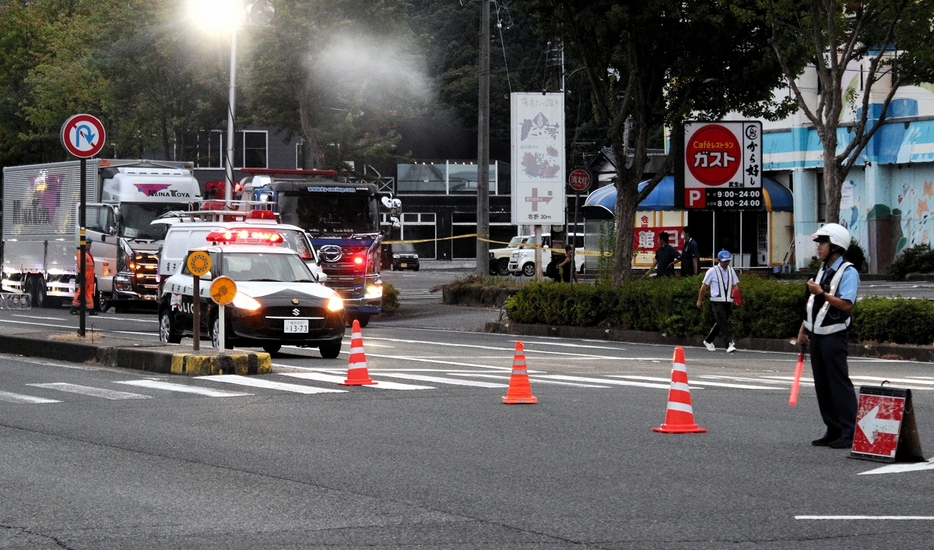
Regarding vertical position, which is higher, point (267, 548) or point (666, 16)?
point (666, 16)

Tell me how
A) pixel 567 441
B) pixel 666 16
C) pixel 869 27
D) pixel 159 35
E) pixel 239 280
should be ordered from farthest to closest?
pixel 159 35
pixel 666 16
pixel 869 27
pixel 239 280
pixel 567 441

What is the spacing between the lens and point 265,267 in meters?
21.9

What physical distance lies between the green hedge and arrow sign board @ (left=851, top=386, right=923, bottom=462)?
1047 centimetres

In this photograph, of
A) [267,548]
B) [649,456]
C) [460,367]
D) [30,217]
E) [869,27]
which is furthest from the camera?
[30,217]

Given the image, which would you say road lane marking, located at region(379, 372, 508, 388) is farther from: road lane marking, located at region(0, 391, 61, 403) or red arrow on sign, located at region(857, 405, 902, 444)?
red arrow on sign, located at region(857, 405, 902, 444)

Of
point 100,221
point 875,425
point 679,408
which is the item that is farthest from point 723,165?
point 875,425

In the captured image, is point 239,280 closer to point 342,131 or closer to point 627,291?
point 627,291

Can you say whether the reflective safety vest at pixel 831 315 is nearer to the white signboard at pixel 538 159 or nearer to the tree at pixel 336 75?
the white signboard at pixel 538 159

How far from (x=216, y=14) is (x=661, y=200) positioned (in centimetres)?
1671

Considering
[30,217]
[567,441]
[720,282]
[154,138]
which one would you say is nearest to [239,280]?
[720,282]

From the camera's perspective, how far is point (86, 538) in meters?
7.66

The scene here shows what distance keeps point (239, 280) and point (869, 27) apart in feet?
41.6

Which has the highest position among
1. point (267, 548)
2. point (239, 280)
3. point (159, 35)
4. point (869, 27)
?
point (159, 35)

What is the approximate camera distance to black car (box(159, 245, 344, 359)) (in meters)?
20.2
